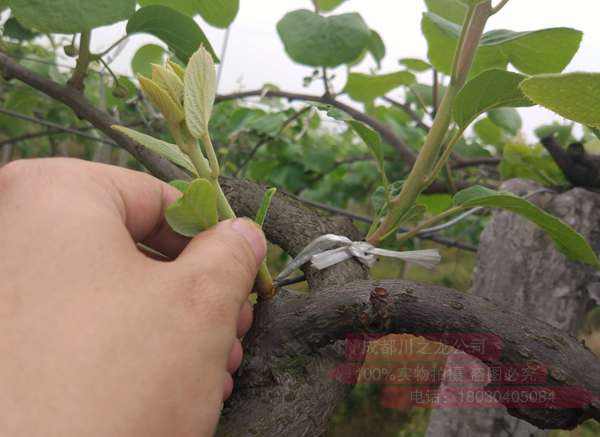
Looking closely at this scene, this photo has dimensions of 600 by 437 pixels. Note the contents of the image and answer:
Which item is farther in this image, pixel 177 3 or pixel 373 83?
pixel 373 83

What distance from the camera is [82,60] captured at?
2.26 feet

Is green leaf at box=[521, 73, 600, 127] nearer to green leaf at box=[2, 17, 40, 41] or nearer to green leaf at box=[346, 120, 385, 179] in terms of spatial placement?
green leaf at box=[346, 120, 385, 179]

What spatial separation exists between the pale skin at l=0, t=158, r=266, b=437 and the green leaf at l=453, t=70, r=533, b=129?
27cm

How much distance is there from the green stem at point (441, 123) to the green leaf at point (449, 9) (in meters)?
0.21

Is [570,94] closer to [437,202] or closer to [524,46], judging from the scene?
[524,46]

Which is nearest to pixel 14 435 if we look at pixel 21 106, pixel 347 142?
pixel 21 106

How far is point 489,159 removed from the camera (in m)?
1.24

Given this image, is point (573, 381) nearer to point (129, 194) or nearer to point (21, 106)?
point (129, 194)

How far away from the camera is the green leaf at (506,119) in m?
1.09

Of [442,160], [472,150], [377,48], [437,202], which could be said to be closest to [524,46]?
[442,160]

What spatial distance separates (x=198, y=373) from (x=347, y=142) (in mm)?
2911

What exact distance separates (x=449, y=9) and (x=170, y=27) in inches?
15.8

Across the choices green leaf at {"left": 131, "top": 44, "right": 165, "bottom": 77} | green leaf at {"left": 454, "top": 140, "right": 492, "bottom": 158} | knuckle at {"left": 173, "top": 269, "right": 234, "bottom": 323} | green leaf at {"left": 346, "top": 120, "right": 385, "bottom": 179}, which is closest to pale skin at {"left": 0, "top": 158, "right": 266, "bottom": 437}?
knuckle at {"left": 173, "top": 269, "right": 234, "bottom": 323}

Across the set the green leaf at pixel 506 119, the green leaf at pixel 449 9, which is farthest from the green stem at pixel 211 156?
the green leaf at pixel 506 119
